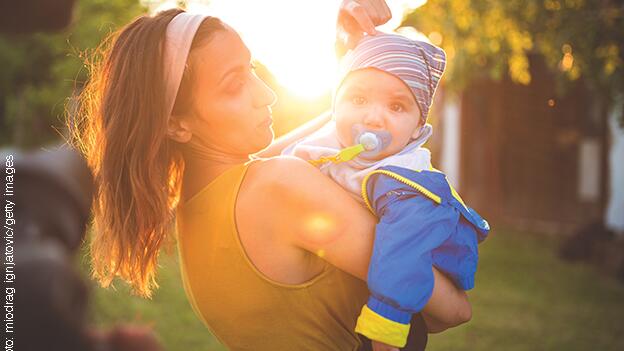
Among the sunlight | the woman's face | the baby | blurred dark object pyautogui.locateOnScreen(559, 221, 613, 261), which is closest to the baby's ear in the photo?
the baby

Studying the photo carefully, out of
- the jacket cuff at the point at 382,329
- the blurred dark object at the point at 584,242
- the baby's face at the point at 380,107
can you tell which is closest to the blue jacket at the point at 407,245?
the jacket cuff at the point at 382,329

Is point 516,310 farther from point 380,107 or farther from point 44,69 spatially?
point 44,69

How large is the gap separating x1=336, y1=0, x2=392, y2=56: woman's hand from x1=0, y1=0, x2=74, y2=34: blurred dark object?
1230 millimetres

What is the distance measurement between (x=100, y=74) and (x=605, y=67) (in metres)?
3.71

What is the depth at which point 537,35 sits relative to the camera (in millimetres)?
5723

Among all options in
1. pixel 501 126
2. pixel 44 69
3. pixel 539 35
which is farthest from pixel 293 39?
pixel 44 69

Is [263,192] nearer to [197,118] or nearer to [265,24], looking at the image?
[197,118]

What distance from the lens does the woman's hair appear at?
1.75 meters

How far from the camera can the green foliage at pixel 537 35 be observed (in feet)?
14.5

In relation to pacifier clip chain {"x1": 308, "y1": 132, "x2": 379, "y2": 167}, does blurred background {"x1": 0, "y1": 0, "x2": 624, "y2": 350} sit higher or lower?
lower

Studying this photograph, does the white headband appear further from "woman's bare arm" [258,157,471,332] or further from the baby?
the baby

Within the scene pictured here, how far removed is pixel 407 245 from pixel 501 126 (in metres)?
12.2

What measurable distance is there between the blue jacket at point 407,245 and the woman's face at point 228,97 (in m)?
0.33

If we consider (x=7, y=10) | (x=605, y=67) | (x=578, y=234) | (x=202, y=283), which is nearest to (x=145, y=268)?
(x=202, y=283)
